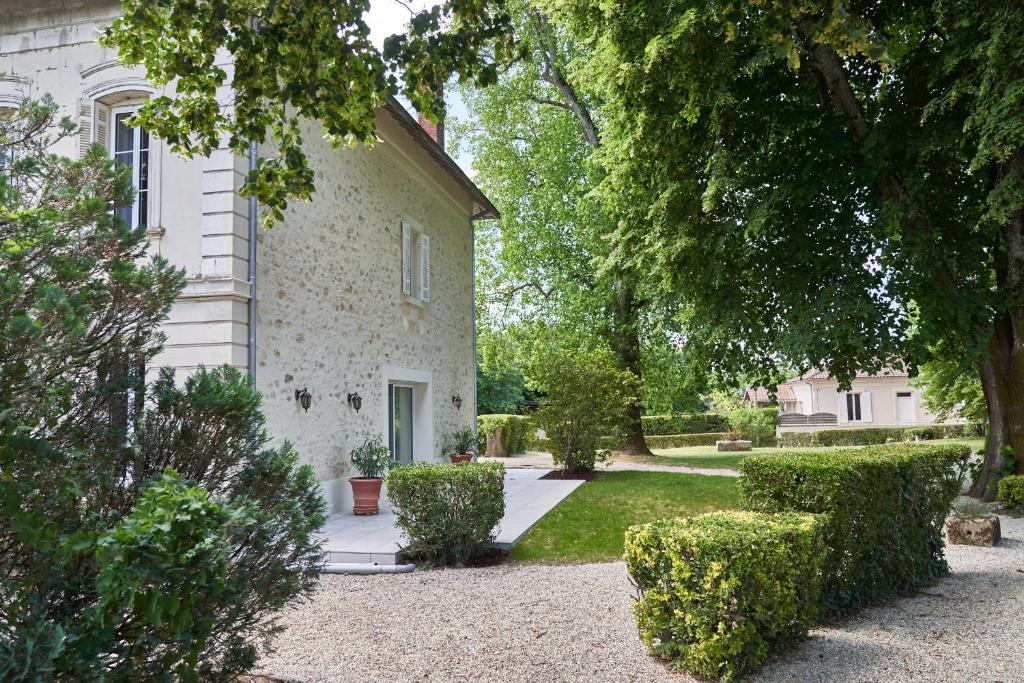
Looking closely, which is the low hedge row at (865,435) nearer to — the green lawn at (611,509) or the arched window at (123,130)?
the green lawn at (611,509)

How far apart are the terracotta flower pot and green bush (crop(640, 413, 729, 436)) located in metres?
→ 23.9

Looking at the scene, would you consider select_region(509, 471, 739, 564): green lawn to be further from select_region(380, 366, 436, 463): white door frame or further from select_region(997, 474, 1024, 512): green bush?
select_region(997, 474, 1024, 512): green bush

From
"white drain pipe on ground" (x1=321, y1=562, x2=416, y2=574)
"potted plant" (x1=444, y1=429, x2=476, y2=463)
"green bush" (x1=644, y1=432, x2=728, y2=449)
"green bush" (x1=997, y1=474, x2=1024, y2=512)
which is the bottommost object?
"green bush" (x1=644, y1=432, x2=728, y2=449)

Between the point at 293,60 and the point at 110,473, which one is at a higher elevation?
the point at 293,60

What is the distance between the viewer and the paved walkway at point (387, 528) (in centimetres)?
687

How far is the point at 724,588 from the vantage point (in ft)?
11.9

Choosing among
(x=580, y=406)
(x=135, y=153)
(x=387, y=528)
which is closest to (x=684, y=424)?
(x=580, y=406)

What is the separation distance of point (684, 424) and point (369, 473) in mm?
25078

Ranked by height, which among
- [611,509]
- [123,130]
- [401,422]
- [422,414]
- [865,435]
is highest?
[123,130]

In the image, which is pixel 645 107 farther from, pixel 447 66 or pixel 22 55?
pixel 22 55

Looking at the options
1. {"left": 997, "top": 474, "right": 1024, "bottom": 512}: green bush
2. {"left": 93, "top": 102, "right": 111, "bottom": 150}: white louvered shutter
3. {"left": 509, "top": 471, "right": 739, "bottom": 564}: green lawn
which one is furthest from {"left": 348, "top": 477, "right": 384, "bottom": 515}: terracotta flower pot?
{"left": 997, "top": 474, "right": 1024, "bottom": 512}: green bush

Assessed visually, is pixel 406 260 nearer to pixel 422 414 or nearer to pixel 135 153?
pixel 422 414

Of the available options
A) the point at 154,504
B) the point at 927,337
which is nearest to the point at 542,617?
the point at 154,504

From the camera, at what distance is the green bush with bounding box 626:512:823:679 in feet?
12.1
